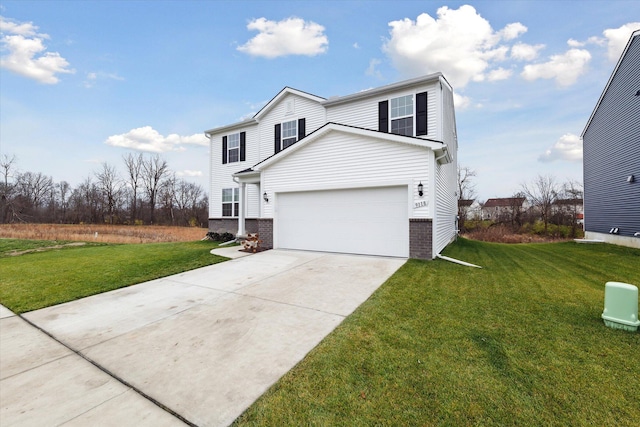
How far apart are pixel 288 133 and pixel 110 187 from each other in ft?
125

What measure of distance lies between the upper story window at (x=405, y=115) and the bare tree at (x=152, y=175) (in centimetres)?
3762

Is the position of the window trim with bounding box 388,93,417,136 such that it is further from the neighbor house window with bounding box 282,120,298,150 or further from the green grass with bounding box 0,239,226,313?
the green grass with bounding box 0,239,226,313

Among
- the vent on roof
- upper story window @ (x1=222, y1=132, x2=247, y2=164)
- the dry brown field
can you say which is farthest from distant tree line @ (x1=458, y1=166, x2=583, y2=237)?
the dry brown field

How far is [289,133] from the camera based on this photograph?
13.5 metres

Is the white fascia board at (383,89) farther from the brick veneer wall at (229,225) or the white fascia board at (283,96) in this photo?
the brick veneer wall at (229,225)

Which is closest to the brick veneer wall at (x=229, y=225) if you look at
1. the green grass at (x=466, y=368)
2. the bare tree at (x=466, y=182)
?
the green grass at (x=466, y=368)

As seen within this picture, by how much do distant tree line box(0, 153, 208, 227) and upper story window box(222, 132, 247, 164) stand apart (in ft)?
85.6

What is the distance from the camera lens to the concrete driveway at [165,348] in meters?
2.25

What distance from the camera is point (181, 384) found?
100 inches

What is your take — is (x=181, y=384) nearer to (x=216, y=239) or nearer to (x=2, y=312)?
(x=2, y=312)

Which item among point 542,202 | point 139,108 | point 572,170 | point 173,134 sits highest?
point 173,134

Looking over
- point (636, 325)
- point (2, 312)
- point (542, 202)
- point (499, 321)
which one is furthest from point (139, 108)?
point (542, 202)

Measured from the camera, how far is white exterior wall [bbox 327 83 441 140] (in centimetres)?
1000

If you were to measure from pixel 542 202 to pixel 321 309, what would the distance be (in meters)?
35.1
